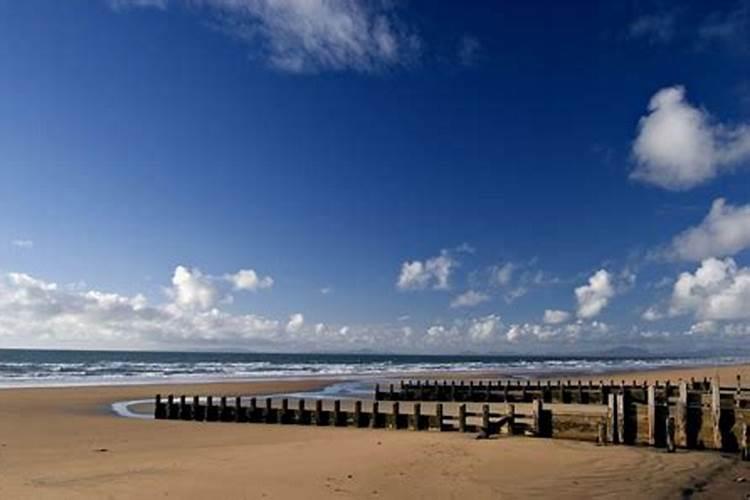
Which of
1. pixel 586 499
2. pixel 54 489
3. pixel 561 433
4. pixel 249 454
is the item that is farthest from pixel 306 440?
pixel 586 499

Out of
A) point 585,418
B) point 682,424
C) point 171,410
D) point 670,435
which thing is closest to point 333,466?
point 585,418

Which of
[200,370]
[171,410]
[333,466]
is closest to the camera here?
[333,466]

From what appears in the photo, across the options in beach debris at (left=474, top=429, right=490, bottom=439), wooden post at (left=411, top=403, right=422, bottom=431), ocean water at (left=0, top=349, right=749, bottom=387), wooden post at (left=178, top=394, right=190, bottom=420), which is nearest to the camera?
beach debris at (left=474, top=429, right=490, bottom=439)

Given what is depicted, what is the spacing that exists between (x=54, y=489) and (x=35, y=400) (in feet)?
84.4

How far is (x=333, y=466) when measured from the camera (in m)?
16.9

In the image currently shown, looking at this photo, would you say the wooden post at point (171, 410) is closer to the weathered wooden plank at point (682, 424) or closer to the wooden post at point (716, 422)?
the weathered wooden plank at point (682, 424)

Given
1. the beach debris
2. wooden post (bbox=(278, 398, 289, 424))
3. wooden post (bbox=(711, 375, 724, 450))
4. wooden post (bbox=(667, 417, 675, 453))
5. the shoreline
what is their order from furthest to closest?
the shoreline < wooden post (bbox=(278, 398, 289, 424)) < the beach debris < wooden post (bbox=(711, 375, 724, 450)) < wooden post (bbox=(667, 417, 675, 453))

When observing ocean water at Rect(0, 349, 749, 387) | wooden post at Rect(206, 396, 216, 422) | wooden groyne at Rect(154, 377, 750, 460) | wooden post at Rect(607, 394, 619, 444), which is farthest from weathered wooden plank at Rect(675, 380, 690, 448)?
ocean water at Rect(0, 349, 749, 387)

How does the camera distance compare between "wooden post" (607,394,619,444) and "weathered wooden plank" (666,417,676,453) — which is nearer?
"weathered wooden plank" (666,417,676,453)

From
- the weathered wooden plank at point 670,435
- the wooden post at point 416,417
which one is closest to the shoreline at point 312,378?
the weathered wooden plank at point 670,435

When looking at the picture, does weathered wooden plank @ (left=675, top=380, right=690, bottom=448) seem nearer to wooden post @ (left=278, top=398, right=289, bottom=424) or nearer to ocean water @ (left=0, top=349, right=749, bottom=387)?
wooden post @ (left=278, top=398, right=289, bottom=424)

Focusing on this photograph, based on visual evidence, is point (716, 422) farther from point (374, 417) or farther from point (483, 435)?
point (374, 417)

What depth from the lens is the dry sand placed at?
558 inches

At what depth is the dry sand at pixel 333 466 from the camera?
46.5 ft
